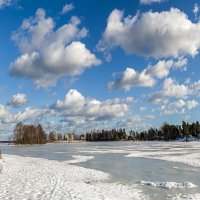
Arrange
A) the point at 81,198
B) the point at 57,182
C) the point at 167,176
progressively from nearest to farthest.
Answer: the point at 81,198 → the point at 57,182 → the point at 167,176

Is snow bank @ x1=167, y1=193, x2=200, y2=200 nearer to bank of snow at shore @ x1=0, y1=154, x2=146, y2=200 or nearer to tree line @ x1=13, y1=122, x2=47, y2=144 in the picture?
bank of snow at shore @ x1=0, y1=154, x2=146, y2=200

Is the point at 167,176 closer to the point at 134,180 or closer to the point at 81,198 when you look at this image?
the point at 134,180

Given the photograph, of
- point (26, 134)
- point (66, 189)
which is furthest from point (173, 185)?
point (26, 134)

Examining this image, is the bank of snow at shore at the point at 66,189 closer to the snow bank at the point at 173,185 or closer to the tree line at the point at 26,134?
the snow bank at the point at 173,185

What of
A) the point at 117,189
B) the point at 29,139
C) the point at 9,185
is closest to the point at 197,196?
the point at 117,189

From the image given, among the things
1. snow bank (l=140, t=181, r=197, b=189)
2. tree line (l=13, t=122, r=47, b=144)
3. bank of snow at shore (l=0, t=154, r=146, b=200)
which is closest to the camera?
bank of snow at shore (l=0, t=154, r=146, b=200)

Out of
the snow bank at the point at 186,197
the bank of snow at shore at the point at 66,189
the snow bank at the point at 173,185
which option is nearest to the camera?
the snow bank at the point at 186,197

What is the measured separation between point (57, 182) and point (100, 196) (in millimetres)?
6290

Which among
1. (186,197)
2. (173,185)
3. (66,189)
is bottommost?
(186,197)

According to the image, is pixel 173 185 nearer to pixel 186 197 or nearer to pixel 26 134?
pixel 186 197

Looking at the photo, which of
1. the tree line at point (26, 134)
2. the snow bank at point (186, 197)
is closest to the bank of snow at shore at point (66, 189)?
the snow bank at point (186, 197)

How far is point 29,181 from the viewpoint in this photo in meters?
24.8

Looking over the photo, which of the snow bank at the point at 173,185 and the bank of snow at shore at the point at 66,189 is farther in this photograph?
the snow bank at the point at 173,185

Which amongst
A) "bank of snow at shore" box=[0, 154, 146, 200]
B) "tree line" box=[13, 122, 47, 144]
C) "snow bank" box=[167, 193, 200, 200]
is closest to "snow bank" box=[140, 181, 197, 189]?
"bank of snow at shore" box=[0, 154, 146, 200]
